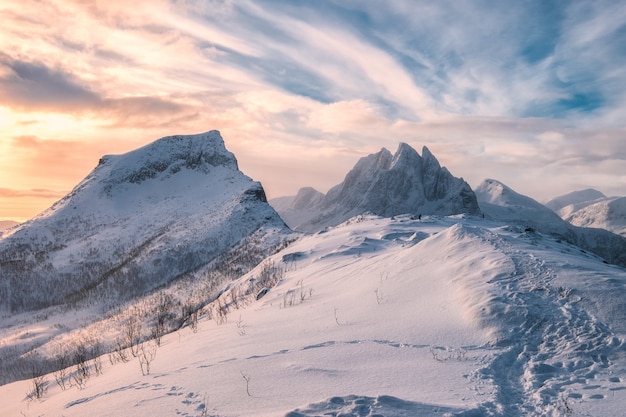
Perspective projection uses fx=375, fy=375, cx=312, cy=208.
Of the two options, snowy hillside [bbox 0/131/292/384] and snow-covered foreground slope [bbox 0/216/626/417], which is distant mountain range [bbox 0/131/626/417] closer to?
snow-covered foreground slope [bbox 0/216/626/417]

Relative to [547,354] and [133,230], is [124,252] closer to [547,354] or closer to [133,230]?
[133,230]

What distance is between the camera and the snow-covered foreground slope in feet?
12.9

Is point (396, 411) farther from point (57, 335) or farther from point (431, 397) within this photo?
point (57, 335)

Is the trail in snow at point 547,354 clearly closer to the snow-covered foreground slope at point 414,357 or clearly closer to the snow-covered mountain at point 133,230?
the snow-covered foreground slope at point 414,357

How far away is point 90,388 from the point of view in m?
6.05

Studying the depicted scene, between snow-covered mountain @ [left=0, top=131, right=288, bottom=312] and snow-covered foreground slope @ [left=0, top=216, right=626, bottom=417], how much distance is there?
119 feet

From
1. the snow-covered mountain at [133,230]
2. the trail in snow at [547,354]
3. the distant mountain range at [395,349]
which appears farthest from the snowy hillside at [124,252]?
the trail in snow at [547,354]

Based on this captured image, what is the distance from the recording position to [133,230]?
6806cm

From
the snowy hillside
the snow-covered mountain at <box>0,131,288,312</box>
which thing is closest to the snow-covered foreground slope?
the snowy hillside

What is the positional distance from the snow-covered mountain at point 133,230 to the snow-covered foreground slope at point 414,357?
119 feet

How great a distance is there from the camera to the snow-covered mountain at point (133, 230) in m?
53.1

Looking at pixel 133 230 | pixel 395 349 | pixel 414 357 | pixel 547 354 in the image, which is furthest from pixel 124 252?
pixel 547 354

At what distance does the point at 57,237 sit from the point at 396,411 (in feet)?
265

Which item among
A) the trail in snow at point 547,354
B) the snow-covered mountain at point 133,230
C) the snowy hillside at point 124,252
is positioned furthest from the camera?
the snow-covered mountain at point 133,230
